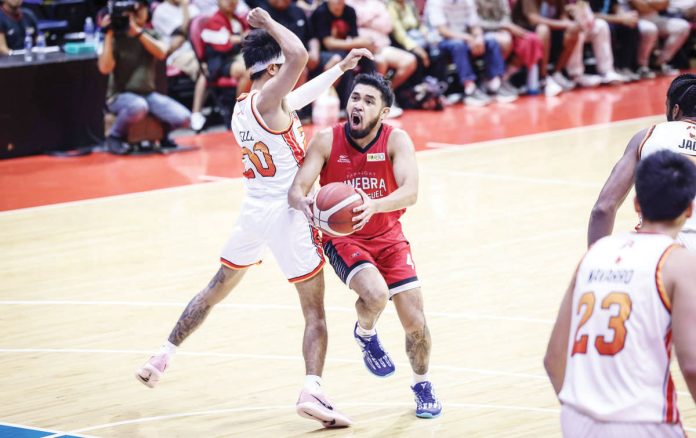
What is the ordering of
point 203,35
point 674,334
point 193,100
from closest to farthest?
point 674,334, point 203,35, point 193,100

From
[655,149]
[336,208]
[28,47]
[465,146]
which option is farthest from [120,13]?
[655,149]

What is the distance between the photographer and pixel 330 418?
5.33m

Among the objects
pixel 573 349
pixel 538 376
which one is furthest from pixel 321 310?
pixel 573 349

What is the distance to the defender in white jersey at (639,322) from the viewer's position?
3.27 meters

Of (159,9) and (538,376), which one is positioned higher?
(538,376)

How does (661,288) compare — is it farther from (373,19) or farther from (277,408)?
(373,19)

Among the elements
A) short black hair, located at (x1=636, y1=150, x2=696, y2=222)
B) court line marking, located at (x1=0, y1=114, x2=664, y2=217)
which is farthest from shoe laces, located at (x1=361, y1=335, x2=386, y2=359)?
court line marking, located at (x1=0, y1=114, x2=664, y2=217)

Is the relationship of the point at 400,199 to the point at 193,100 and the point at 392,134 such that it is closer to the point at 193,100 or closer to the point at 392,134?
the point at 392,134

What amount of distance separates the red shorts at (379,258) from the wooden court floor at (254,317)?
63cm

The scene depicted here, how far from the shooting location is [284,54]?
5.54 metres

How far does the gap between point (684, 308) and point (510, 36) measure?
1356 centimetres

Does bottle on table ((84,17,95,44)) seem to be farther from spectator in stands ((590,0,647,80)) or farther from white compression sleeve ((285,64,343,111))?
white compression sleeve ((285,64,343,111))

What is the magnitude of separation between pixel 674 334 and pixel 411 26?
12.8 metres

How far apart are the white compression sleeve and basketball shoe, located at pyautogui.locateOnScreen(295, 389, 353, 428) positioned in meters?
1.49
